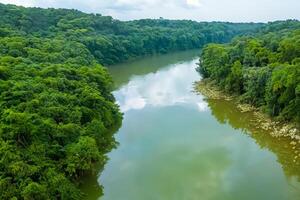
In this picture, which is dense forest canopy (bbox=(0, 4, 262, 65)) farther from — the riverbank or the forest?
the riverbank

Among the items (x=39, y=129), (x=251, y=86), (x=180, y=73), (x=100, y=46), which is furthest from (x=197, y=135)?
(x=100, y=46)

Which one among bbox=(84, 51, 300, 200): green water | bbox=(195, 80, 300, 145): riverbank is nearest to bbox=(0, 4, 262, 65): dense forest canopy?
bbox=(84, 51, 300, 200): green water

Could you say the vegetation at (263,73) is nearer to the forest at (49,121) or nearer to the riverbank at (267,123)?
the riverbank at (267,123)

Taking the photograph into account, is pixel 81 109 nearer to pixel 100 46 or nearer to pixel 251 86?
pixel 251 86

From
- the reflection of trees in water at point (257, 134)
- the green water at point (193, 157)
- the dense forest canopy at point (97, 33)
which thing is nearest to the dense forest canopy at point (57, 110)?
the green water at point (193, 157)

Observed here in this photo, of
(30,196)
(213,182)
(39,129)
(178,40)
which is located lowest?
(178,40)

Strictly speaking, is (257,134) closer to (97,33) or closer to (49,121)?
(49,121)
